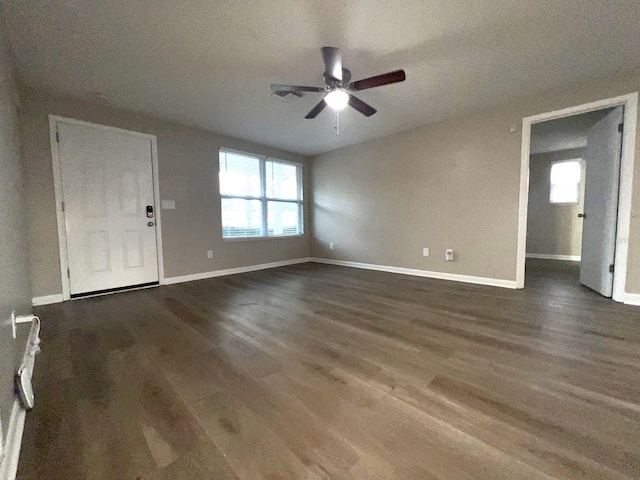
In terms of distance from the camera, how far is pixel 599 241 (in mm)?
2869

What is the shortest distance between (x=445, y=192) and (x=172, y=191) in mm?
3955

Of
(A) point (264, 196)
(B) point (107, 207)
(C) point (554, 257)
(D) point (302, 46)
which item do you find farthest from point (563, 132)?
(B) point (107, 207)

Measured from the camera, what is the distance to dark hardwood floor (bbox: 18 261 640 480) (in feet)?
2.92

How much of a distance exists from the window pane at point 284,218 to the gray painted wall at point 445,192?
30.9 inches

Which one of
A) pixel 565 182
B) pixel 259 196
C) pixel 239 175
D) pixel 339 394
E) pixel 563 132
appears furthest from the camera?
pixel 565 182

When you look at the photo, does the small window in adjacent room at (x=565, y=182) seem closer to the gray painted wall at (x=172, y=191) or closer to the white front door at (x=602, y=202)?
the white front door at (x=602, y=202)

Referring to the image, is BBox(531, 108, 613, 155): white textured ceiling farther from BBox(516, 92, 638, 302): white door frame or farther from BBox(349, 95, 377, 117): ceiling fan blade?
BBox(349, 95, 377, 117): ceiling fan blade

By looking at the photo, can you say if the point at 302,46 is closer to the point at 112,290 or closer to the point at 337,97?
the point at 337,97

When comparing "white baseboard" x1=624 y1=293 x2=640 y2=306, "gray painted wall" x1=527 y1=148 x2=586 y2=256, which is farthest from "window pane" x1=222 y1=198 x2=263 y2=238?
"gray painted wall" x1=527 y1=148 x2=586 y2=256

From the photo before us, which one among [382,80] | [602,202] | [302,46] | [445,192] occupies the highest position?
[302,46]

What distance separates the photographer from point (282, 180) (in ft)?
16.7

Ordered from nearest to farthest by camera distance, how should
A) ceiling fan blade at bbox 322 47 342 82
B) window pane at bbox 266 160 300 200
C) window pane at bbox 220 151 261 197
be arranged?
ceiling fan blade at bbox 322 47 342 82 → window pane at bbox 220 151 261 197 → window pane at bbox 266 160 300 200

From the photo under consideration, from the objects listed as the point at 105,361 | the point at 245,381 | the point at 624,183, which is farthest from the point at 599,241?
the point at 105,361

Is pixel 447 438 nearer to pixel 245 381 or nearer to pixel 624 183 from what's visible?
pixel 245 381
